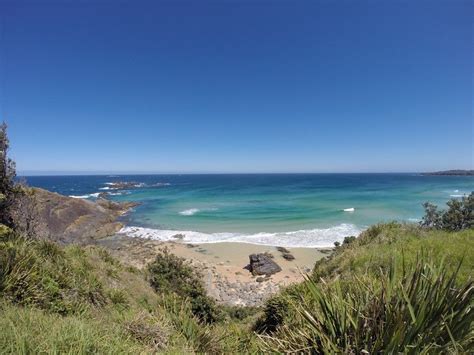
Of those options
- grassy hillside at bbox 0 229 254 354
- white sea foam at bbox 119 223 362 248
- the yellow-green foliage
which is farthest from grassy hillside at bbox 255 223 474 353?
white sea foam at bbox 119 223 362 248

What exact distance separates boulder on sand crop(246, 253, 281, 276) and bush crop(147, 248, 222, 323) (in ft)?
29.1

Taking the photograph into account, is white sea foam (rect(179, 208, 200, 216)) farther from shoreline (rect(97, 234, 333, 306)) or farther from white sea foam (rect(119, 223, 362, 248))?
shoreline (rect(97, 234, 333, 306))

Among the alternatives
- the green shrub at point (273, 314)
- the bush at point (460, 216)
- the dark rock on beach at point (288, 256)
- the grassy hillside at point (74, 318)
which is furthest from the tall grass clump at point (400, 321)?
the dark rock on beach at point (288, 256)

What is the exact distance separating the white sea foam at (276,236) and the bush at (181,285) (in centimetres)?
1524

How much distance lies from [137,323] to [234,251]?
20918 mm

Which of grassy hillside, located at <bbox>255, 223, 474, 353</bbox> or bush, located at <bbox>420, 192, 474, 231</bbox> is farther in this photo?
bush, located at <bbox>420, 192, 474, 231</bbox>

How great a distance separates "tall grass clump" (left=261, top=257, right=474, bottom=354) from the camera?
2.41 m

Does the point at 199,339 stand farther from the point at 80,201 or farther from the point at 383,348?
the point at 80,201

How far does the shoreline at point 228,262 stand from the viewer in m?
17.4

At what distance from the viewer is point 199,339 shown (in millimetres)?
4824

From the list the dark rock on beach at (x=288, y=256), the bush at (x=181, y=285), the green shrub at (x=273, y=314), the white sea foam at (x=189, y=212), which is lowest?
the dark rock on beach at (x=288, y=256)

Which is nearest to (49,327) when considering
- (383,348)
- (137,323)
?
(137,323)

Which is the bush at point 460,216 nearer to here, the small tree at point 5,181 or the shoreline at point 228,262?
the shoreline at point 228,262

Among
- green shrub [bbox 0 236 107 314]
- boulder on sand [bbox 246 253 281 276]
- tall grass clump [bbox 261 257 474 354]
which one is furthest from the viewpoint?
boulder on sand [bbox 246 253 281 276]
